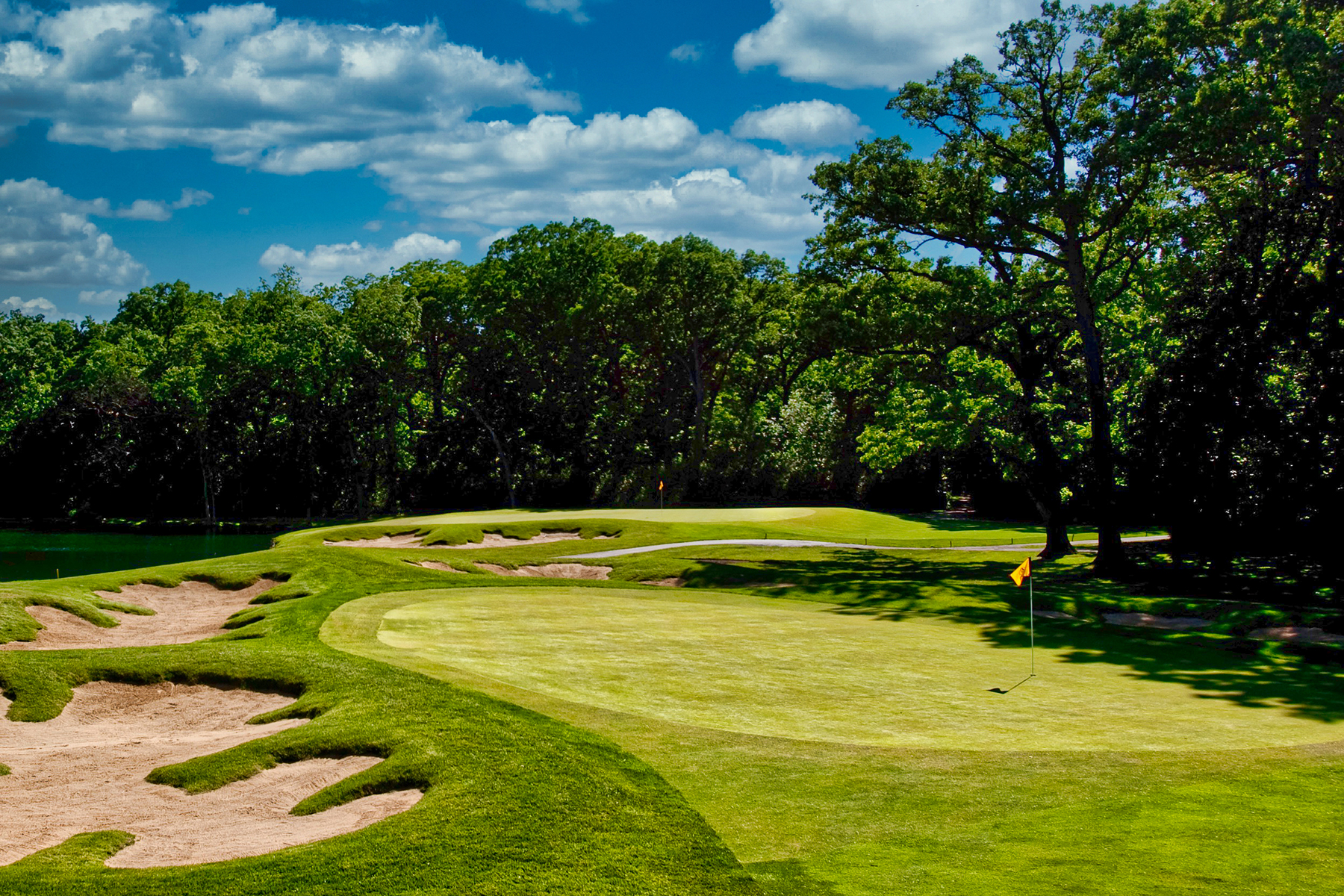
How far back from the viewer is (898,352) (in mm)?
34156

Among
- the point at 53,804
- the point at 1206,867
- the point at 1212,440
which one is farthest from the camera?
the point at 1212,440

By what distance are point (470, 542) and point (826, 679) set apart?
24.8 metres

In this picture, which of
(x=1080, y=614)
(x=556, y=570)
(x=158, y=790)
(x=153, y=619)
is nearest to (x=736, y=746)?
(x=158, y=790)

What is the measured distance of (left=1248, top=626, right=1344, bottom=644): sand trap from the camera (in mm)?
17078

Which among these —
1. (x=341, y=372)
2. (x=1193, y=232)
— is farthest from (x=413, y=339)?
(x=1193, y=232)

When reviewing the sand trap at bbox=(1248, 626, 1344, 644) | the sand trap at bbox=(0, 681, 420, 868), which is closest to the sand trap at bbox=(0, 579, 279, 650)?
the sand trap at bbox=(0, 681, 420, 868)

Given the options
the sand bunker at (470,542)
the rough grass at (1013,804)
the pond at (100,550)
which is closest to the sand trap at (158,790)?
the rough grass at (1013,804)

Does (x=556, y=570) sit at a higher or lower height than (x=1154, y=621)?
higher

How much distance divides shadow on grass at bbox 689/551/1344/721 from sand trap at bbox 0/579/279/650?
39.9ft

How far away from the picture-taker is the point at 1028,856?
6703mm

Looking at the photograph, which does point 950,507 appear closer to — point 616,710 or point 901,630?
point 901,630

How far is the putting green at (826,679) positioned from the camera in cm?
998

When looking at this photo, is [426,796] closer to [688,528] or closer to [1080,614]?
[1080,614]

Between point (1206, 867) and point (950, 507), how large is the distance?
5669cm
